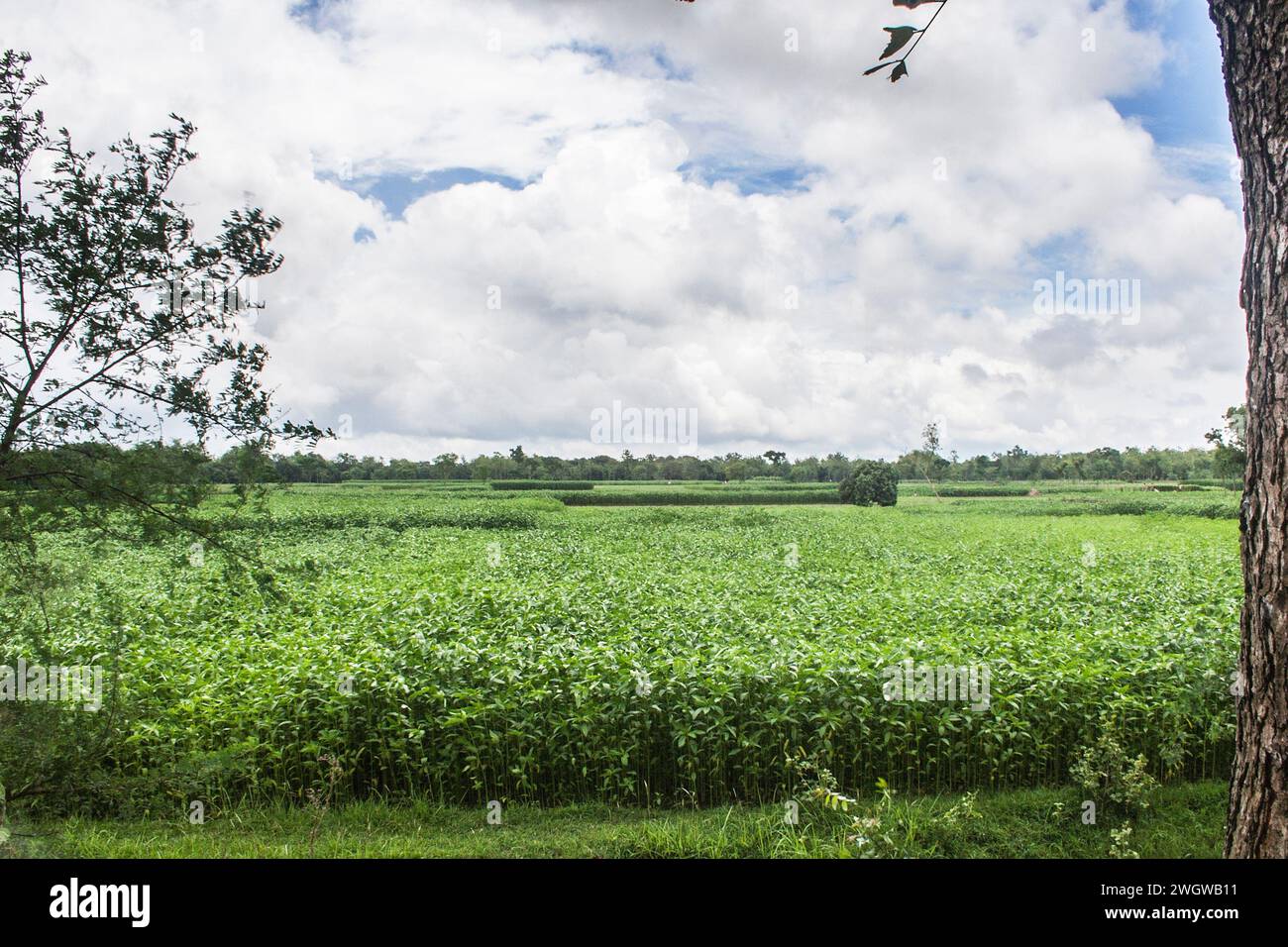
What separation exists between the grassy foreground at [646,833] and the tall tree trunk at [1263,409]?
236cm

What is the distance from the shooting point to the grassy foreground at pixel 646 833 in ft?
15.7

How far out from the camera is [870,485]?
59.2m

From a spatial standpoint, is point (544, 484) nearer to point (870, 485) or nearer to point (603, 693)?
point (870, 485)

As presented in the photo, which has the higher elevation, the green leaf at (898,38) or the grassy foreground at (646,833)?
the green leaf at (898,38)

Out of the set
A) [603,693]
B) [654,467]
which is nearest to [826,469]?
[654,467]

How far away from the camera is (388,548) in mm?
21125

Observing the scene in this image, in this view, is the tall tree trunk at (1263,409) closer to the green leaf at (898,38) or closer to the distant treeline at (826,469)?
the green leaf at (898,38)

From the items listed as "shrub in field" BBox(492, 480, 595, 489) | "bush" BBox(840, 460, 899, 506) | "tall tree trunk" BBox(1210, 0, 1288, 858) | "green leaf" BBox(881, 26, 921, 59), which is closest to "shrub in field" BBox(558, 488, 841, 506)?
"bush" BBox(840, 460, 899, 506)

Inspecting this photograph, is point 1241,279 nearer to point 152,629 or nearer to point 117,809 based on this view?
point 117,809
